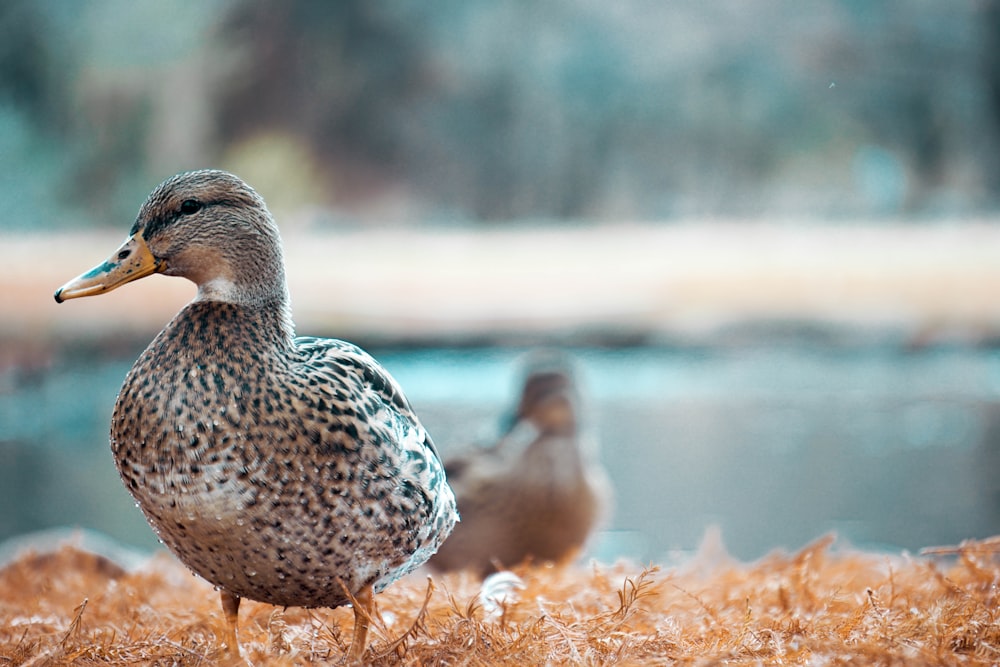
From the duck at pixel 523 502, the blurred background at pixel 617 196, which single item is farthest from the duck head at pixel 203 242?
the blurred background at pixel 617 196

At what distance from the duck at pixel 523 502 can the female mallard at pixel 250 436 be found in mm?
711

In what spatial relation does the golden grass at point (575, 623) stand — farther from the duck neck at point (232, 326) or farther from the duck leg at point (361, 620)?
the duck neck at point (232, 326)

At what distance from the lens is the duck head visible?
2.66ft

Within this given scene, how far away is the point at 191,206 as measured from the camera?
2.69ft

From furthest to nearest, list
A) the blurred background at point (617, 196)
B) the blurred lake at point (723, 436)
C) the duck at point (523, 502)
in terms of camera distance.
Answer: the blurred background at point (617, 196) → the blurred lake at point (723, 436) → the duck at point (523, 502)

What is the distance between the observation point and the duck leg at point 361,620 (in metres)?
0.83

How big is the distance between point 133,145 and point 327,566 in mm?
1968

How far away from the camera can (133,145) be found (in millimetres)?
2465

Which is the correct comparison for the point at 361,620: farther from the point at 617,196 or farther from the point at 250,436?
the point at 617,196

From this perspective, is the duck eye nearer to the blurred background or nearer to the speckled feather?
the speckled feather

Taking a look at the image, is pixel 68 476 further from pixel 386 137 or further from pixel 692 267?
pixel 692 267

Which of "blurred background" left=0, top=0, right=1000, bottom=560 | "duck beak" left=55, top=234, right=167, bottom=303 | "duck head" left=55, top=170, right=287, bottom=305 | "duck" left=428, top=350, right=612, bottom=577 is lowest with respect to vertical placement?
"duck beak" left=55, top=234, right=167, bottom=303

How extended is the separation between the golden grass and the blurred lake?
0.96m

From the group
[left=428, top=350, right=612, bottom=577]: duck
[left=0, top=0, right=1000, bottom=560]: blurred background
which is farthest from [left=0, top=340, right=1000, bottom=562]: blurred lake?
[left=428, top=350, right=612, bottom=577]: duck
